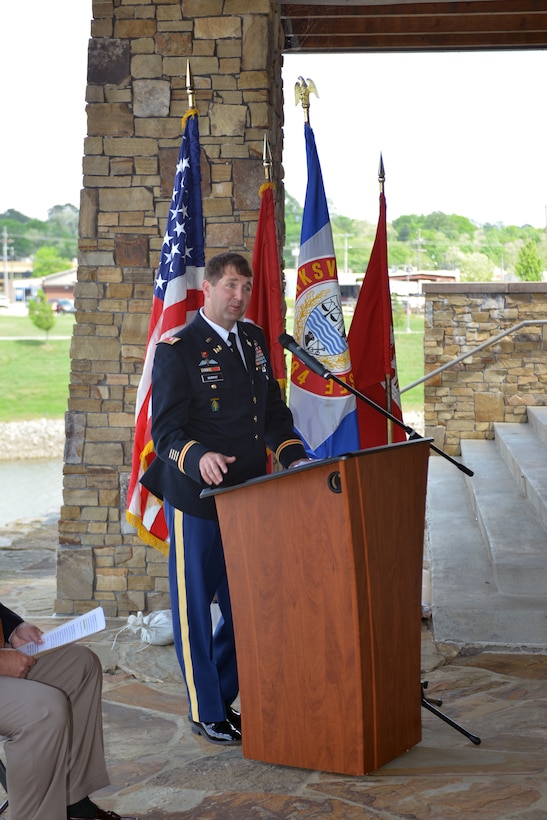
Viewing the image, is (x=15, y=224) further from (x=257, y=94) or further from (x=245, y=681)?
(x=245, y=681)

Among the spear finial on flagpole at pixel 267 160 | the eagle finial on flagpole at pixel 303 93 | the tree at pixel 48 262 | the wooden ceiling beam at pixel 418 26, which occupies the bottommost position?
the spear finial on flagpole at pixel 267 160

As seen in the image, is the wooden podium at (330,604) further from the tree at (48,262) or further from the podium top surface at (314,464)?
the tree at (48,262)

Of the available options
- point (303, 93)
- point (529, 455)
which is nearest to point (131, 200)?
point (303, 93)

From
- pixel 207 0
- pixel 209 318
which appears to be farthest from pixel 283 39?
pixel 209 318

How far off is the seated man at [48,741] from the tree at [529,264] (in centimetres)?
1465

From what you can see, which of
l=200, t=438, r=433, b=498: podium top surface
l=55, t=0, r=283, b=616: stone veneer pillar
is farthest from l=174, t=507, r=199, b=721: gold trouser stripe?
l=55, t=0, r=283, b=616: stone veneer pillar

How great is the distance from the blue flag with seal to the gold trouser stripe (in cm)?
118

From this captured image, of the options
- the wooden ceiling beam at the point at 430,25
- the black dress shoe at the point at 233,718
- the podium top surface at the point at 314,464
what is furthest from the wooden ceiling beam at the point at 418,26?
the black dress shoe at the point at 233,718

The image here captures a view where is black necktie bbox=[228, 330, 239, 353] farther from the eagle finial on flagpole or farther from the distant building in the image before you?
the distant building

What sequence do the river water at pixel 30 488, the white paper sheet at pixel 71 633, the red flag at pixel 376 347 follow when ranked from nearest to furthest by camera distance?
the white paper sheet at pixel 71 633, the red flag at pixel 376 347, the river water at pixel 30 488

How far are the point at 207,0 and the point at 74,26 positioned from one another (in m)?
23.0

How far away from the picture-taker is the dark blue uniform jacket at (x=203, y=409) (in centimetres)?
294

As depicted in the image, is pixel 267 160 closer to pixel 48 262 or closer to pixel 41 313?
pixel 41 313

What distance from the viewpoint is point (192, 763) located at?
9.30 feet
